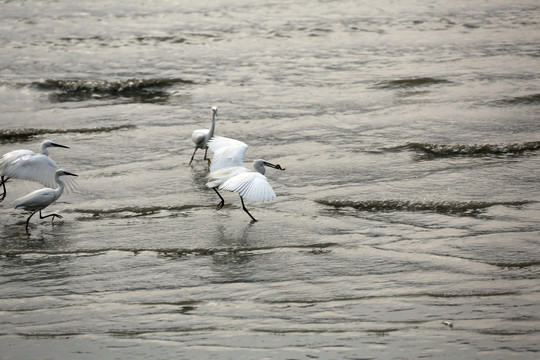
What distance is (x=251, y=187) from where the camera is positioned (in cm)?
771

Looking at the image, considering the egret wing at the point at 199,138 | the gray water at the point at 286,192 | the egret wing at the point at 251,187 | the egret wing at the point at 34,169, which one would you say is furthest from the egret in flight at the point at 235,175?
the egret wing at the point at 34,169

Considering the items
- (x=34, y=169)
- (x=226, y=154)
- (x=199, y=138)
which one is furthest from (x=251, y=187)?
(x=34, y=169)

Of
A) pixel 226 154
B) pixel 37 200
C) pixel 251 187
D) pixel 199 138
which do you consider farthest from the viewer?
pixel 199 138

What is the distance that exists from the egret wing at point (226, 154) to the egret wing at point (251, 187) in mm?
658

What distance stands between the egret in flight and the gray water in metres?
0.38

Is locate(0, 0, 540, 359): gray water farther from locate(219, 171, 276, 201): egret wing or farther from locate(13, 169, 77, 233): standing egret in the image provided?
locate(219, 171, 276, 201): egret wing

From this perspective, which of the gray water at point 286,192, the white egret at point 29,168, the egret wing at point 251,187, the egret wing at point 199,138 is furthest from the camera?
the egret wing at point 199,138

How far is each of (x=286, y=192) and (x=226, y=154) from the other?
760 mm

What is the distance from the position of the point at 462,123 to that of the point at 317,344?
6.22 meters

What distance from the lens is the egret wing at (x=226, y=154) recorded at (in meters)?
8.58

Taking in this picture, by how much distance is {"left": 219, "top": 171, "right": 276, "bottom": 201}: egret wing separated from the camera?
7.61 metres

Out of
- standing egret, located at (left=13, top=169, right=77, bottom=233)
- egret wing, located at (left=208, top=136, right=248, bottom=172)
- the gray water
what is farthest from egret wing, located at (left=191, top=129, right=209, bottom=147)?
standing egret, located at (left=13, top=169, right=77, bottom=233)

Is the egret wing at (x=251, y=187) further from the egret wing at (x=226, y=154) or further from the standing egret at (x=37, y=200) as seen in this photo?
the standing egret at (x=37, y=200)

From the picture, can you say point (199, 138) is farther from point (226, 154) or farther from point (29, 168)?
point (29, 168)
